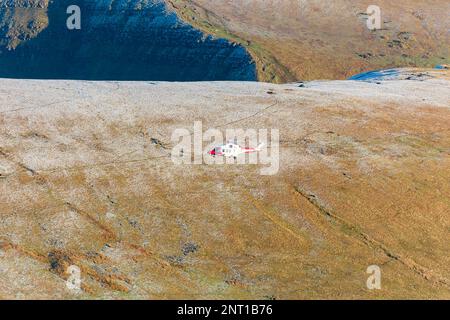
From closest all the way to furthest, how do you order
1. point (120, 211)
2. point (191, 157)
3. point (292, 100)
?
point (120, 211) < point (191, 157) < point (292, 100)

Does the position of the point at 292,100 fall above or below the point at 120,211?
above

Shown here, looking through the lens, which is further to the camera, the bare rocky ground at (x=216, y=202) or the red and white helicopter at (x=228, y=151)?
the red and white helicopter at (x=228, y=151)

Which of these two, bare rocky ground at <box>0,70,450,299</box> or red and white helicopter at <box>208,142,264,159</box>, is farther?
red and white helicopter at <box>208,142,264,159</box>

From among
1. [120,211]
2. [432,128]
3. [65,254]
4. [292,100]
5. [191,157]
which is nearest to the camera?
[65,254]

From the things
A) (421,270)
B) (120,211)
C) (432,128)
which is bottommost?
(421,270)

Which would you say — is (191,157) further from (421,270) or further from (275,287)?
(421,270)

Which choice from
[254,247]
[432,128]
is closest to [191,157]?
[254,247]

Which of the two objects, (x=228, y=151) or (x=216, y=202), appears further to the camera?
(x=228, y=151)

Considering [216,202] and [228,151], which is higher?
[228,151]
